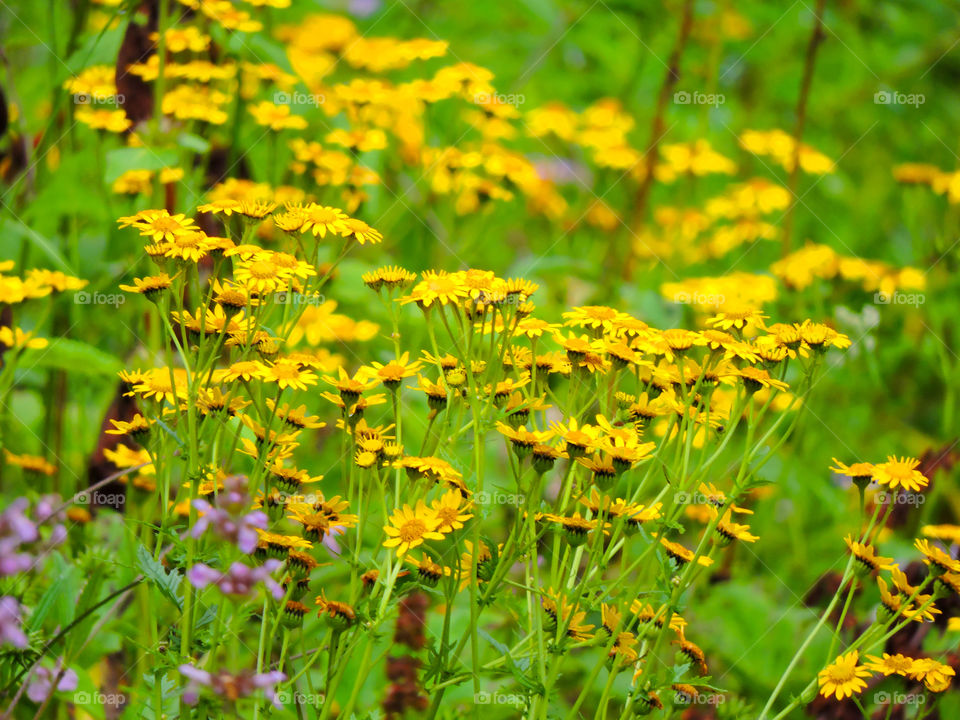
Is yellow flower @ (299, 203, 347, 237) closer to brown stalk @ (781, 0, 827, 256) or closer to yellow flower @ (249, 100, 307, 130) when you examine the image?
yellow flower @ (249, 100, 307, 130)

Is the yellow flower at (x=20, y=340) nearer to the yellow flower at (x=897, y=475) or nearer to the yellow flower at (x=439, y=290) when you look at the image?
the yellow flower at (x=439, y=290)

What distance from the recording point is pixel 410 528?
119 cm

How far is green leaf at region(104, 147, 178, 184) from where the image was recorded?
189cm

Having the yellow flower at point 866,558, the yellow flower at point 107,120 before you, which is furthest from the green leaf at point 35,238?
the yellow flower at point 866,558

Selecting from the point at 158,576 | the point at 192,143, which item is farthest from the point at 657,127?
the point at 158,576

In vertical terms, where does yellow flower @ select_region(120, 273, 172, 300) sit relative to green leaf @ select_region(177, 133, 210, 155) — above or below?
below

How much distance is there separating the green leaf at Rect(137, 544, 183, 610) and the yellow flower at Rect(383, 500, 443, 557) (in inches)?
10.5

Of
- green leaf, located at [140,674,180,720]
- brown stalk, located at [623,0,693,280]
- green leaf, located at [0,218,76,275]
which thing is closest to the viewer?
green leaf, located at [140,674,180,720]

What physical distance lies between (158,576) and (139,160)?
103 cm

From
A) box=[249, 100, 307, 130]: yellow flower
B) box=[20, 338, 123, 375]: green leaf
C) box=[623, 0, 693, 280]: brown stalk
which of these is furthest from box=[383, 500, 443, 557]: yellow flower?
box=[623, 0, 693, 280]: brown stalk

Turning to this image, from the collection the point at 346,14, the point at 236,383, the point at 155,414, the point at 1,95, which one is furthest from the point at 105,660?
the point at 346,14

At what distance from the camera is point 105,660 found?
195 cm

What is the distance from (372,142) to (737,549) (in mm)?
1471

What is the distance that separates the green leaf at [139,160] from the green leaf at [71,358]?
344mm
